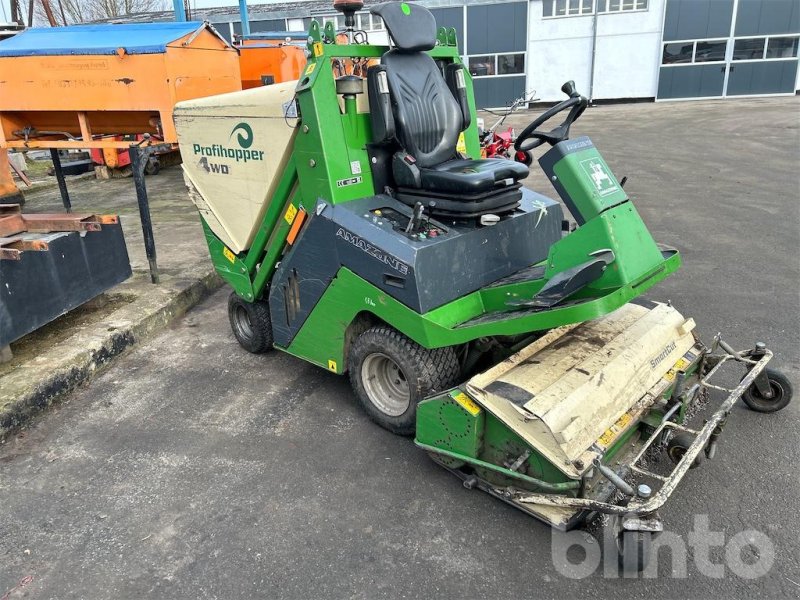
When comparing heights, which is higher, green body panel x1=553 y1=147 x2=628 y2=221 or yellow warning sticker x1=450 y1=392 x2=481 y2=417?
green body panel x1=553 y1=147 x2=628 y2=221

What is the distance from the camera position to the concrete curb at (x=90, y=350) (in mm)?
3662

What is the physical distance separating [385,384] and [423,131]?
1521 millimetres

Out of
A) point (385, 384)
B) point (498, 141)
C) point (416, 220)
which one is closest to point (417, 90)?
point (416, 220)

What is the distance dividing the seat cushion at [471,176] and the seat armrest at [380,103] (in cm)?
31

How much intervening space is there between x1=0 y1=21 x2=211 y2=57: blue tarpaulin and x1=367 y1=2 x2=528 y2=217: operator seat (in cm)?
283

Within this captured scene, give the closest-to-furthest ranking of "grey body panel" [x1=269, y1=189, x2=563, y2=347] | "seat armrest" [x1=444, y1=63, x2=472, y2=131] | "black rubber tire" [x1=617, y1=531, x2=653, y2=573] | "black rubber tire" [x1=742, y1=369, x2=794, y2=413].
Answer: "black rubber tire" [x1=617, y1=531, x2=653, y2=573] < "grey body panel" [x1=269, y1=189, x2=563, y2=347] < "black rubber tire" [x1=742, y1=369, x2=794, y2=413] < "seat armrest" [x1=444, y1=63, x2=472, y2=131]

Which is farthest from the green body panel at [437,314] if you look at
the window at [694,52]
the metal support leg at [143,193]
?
the window at [694,52]

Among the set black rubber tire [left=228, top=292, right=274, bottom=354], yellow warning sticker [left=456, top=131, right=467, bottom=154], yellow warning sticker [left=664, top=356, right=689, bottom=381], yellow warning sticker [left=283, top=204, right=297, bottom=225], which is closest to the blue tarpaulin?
black rubber tire [left=228, top=292, right=274, bottom=354]

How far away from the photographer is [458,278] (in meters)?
3.20

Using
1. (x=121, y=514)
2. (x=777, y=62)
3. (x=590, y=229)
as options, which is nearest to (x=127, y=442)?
(x=121, y=514)

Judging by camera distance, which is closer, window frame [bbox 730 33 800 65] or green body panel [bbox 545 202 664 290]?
green body panel [bbox 545 202 664 290]

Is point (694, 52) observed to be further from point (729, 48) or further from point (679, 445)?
point (679, 445)

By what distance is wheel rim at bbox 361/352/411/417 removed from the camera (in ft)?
11.4

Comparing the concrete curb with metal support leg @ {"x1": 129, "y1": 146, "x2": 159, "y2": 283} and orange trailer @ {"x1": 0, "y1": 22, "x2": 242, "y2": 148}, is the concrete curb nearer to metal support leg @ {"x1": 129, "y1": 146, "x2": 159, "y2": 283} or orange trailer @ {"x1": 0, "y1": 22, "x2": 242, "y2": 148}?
metal support leg @ {"x1": 129, "y1": 146, "x2": 159, "y2": 283}
